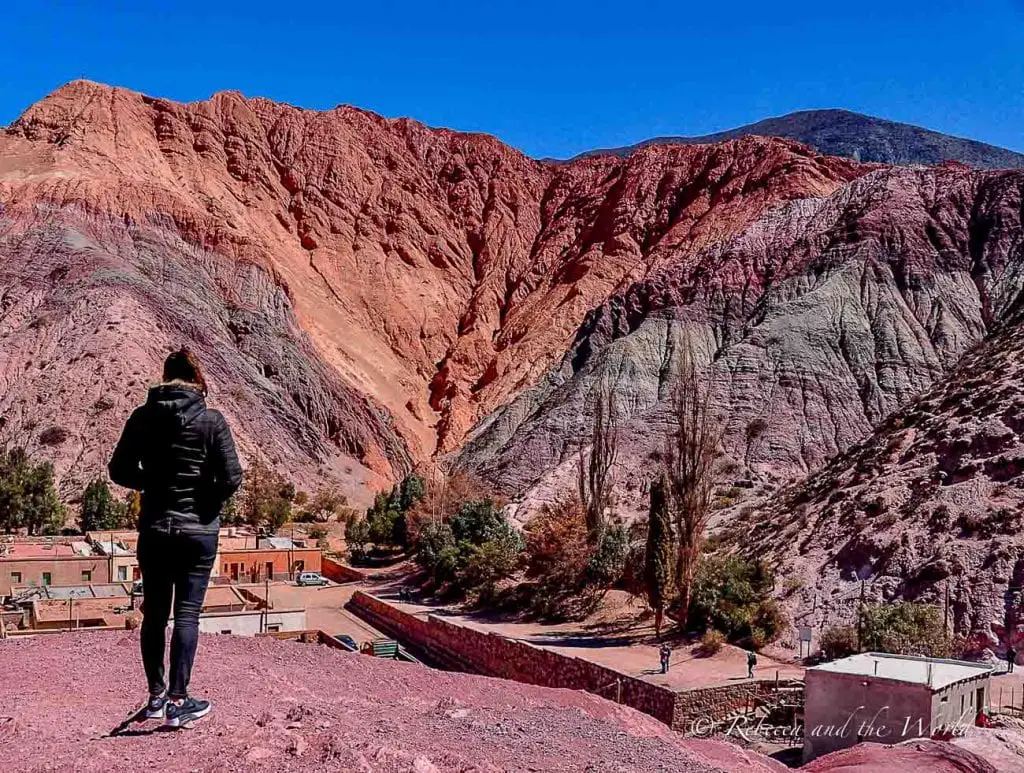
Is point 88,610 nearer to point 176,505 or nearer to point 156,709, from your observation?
point 156,709

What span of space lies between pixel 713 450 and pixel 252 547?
23.5m

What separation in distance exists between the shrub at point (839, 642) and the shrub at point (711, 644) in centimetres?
261

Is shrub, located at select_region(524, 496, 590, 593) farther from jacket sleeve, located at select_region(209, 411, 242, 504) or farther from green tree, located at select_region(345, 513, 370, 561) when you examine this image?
jacket sleeve, located at select_region(209, 411, 242, 504)

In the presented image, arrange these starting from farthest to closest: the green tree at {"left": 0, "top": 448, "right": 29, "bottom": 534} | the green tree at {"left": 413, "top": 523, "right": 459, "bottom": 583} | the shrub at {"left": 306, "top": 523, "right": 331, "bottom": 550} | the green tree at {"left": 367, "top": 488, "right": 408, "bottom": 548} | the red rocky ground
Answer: the shrub at {"left": 306, "top": 523, "right": 331, "bottom": 550}, the green tree at {"left": 367, "top": 488, "right": 408, "bottom": 548}, the green tree at {"left": 0, "top": 448, "right": 29, "bottom": 534}, the green tree at {"left": 413, "top": 523, "right": 459, "bottom": 583}, the red rocky ground

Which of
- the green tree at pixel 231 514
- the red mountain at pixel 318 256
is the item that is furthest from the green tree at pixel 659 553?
the red mountain at pixel 318 256

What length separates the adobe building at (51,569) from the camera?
107 ft

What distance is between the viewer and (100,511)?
50.3 meters

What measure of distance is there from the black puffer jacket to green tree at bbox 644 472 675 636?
24787mm

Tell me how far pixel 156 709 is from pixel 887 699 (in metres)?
13.3

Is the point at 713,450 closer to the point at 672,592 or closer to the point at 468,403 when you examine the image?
the point at 672,592

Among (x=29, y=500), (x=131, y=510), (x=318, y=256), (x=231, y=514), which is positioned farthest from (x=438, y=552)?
(x=318, y=256)

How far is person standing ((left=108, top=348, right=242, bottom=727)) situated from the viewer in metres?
5.59

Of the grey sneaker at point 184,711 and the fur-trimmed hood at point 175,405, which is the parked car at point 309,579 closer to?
the grey sneaker at point 184,711

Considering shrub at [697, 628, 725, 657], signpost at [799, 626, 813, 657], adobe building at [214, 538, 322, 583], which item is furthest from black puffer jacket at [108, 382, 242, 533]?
adobe building at [214, 538, 322, 583]
